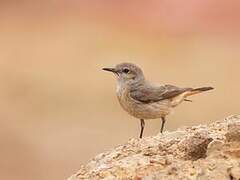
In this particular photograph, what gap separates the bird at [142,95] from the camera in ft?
31.9

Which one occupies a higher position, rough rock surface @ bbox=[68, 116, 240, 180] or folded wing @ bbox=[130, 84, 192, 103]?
folded wing @ bbox=[130, 84, 192, 103]

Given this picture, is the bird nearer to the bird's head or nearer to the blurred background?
the bird's head

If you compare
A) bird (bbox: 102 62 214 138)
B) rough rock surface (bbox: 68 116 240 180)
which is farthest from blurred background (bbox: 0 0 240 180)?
rough rock surface (bbox: 68 116 240 180)

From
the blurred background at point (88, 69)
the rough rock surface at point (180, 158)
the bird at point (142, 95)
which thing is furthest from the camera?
the blurred background at point (88, 69)

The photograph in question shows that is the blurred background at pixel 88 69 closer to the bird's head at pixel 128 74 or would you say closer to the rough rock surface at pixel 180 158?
the bird's head at pixel 128 74

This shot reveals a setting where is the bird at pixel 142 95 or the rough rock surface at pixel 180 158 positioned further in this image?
the bird at pixel 142 95

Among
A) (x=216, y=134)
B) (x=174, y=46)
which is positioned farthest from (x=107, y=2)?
(x=216, y=134)

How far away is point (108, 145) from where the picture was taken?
1769cm

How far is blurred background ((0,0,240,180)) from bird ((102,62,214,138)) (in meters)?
6.21

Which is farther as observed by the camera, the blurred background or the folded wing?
the blurred background

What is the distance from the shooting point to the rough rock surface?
232 inches

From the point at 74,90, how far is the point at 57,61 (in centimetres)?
275

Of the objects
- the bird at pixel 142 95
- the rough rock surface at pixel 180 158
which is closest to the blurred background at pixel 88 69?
the bird at pixel 142 95

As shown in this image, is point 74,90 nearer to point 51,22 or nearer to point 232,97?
point 232,97
